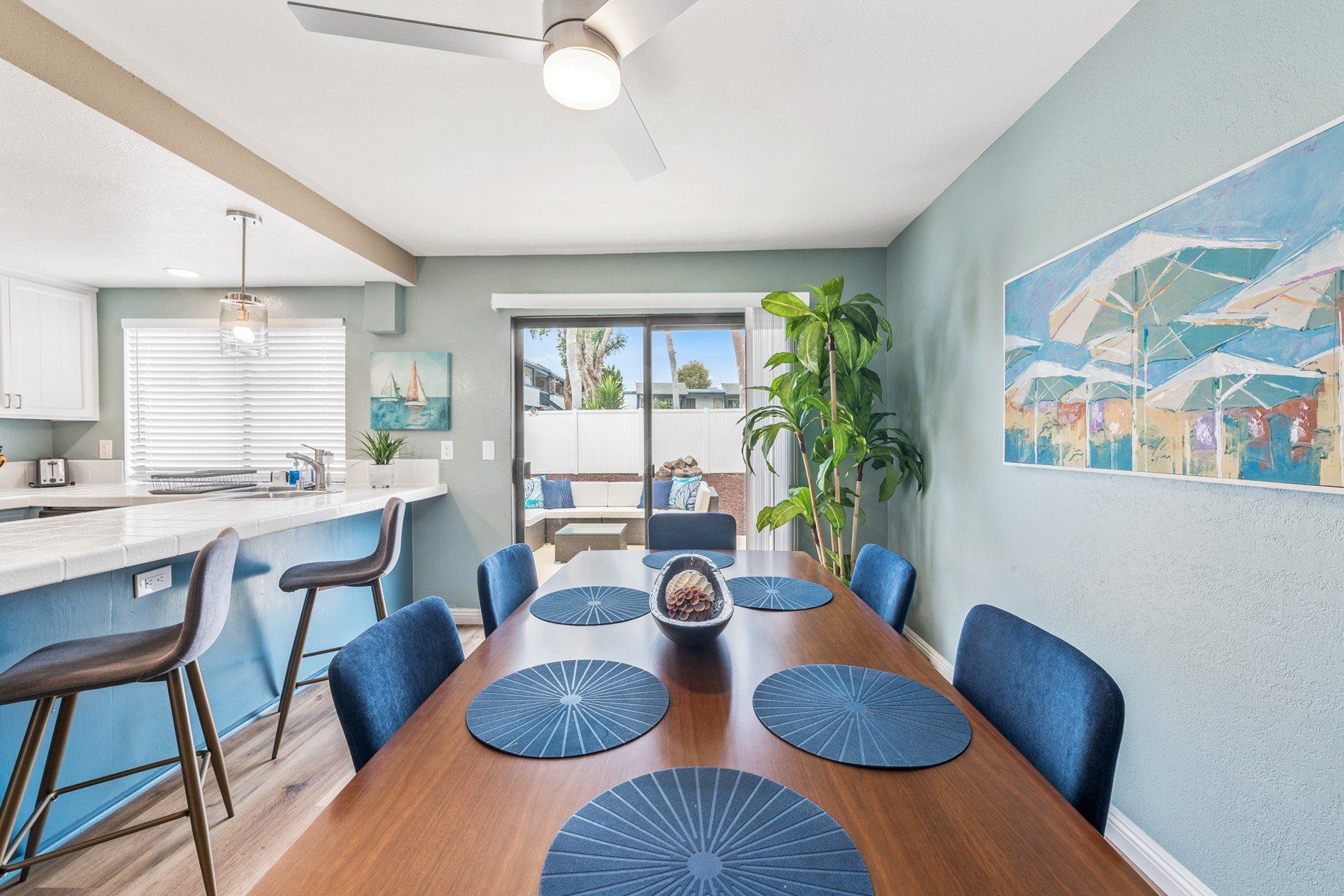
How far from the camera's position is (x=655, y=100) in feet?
6.65

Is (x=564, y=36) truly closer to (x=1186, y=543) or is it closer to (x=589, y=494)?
(x=1186, y=543)

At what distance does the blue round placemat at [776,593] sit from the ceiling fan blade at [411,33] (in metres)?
1.53

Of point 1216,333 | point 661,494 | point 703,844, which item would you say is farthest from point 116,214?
point 1216,333

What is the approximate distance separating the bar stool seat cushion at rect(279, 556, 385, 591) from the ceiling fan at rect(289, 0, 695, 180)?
6.08 ft

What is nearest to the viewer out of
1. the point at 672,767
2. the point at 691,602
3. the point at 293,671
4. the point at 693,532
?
the point at 672,767

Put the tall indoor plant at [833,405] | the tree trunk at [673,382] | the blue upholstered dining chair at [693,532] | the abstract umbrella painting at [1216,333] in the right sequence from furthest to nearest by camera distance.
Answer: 1. the tree trunk at [673,382]
2. the tall indoor plant at [833,405]
3. the blue upholstered dining chair at [693,532]
4. the abstract umbrella painting at [1216,333]

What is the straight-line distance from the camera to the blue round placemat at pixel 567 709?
0.90m

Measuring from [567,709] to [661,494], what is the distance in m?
2.91

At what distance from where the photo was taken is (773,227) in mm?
3258

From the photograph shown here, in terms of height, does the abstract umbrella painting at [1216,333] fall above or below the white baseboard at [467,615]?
above

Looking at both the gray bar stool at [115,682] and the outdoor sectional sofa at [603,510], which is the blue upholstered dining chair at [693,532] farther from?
the gray bar stool at [115,682]

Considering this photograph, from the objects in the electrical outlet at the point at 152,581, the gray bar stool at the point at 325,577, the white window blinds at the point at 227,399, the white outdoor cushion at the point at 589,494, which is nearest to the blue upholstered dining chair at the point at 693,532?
the gray bar stool at the point at 325,577

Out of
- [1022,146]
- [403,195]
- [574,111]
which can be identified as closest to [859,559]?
[1022,146]

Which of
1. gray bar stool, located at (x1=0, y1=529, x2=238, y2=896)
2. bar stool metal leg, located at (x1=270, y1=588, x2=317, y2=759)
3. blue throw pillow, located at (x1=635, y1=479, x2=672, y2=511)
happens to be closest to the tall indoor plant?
blue throw pillow, located at (x1=635, y1=479, x2=672, y2=511)
